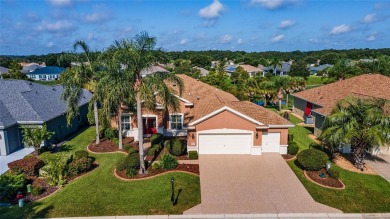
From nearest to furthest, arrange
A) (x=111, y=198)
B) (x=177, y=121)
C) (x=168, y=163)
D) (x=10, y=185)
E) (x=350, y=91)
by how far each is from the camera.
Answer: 1. (x=111, y=198)
2. (x=10, y=185)
3. (x=168, y=163)
4. (x=177, y=121)
5. (x=350, y=91)

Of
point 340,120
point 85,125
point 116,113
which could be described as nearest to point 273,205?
point 340,120

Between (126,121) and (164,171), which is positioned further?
(126,121)

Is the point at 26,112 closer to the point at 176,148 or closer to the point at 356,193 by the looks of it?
the point at 176,148

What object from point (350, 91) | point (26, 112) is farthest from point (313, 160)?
point (26, 112)

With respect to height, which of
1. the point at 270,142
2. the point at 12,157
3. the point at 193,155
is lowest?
the point at 12,157

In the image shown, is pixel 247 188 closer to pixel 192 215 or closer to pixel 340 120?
pixel 192 215

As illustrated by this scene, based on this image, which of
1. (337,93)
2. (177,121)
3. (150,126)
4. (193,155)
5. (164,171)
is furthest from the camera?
(337,93)

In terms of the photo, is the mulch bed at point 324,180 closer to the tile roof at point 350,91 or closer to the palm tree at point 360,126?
the palm tree at point 360,126
